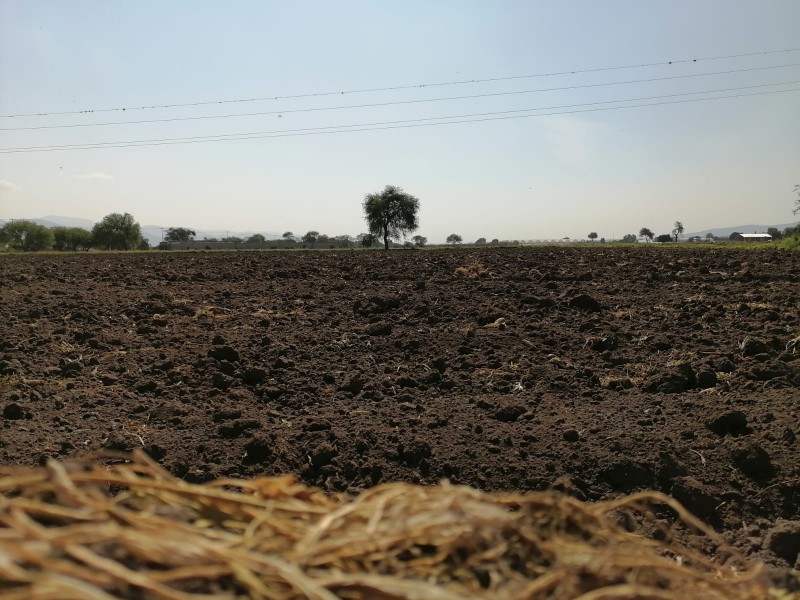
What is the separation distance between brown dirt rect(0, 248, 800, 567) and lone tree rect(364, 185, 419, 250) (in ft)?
235

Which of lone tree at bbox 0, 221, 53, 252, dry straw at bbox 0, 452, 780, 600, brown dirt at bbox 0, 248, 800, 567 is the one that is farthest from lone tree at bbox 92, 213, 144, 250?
dry straw at bbox 0, 452, 780, 600

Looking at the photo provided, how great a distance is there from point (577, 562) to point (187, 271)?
2102 cm

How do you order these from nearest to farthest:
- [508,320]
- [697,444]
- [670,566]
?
1. [670,566]
2. [697,444]
3. [508,320]

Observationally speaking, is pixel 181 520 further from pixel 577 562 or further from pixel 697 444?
pixel 697 444

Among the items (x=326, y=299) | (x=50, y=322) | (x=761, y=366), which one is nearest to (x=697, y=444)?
(x=761, y=366)

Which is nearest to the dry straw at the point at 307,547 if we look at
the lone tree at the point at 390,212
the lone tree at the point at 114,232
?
the lone tree at the point at 390,212

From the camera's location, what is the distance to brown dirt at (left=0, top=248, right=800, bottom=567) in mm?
5441

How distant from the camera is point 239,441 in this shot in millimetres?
6129

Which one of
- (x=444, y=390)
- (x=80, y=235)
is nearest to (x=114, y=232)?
(x=80, y=235)

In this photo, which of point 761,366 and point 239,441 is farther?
point 761,366

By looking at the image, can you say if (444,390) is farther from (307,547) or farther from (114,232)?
(114,232)

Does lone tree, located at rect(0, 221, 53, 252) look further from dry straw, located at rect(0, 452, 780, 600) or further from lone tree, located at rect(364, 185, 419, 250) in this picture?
dry straw, located at rect(0, 452, 780, 600)

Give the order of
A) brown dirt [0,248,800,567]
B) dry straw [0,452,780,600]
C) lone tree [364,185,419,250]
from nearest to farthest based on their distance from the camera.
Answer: dry straw [0,452,780,600], brown dirt [0,248,800,567], lone tree [364,185,419,250]

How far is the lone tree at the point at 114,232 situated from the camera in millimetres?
101875
